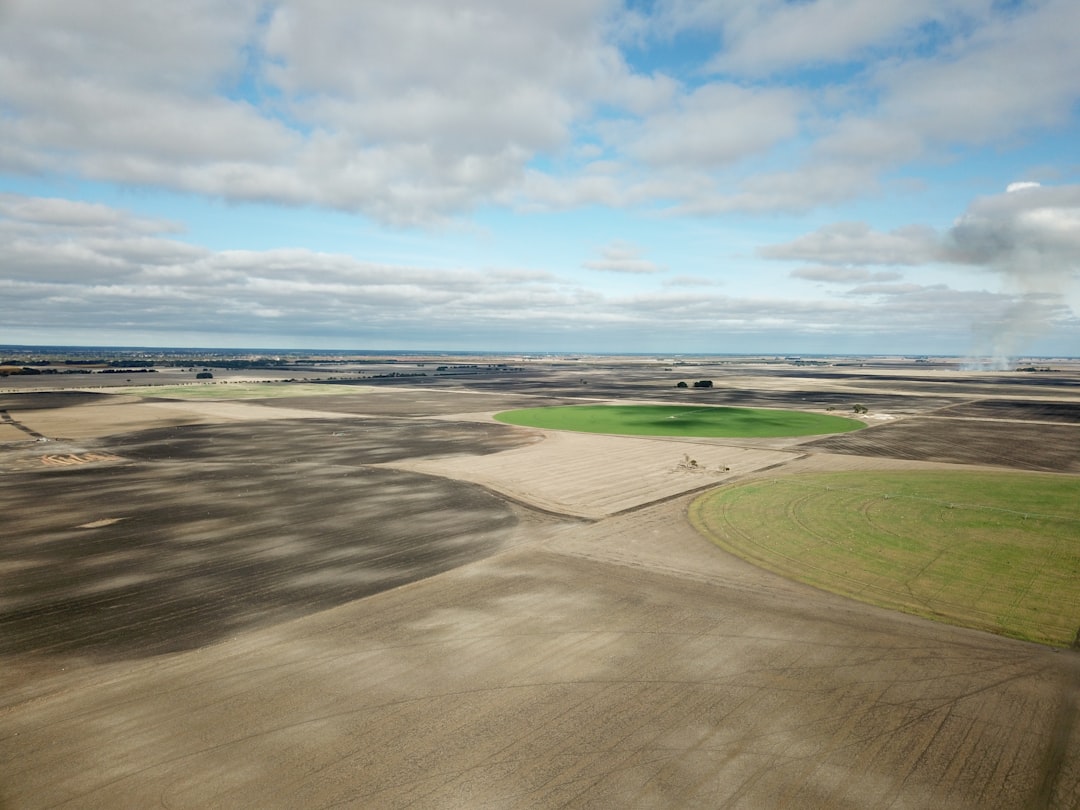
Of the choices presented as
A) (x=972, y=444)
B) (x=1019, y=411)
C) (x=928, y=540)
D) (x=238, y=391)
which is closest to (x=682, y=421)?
(x=972, y=444)

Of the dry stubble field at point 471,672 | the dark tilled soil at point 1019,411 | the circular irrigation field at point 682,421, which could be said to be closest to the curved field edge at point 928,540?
the dry stubble field at point 471,672

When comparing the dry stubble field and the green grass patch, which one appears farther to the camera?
the green grass patch

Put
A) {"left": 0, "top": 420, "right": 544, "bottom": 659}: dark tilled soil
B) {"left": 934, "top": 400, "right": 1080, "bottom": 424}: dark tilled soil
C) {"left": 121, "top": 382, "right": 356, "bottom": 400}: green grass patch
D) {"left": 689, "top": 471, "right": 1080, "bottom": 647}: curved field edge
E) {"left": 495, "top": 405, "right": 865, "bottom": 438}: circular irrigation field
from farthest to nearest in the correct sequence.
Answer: {"left": 121, "top": 382, "right": 356, "bottom": 400}: green grass patch
{"left": 934, "top": 400, "right": 1080, "bottom": 424}: dark tilled soil
{"left": 495, "top": 405, "right": 865, "bottom": 438}: circular irrigation field
{"left": 689, "top": 471, "right": 1080, "bottom": 647}: curved field edge
{"left": 0, "top": 420, "right": 544, "bottom": 659}: dark tilled soil

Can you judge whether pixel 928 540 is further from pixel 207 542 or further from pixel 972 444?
pixel 972 444

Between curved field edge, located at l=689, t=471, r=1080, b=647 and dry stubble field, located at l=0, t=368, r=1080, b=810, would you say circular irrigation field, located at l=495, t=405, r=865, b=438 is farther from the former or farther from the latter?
dry stubble field, located at l=0, t=368, r=1080, b=810

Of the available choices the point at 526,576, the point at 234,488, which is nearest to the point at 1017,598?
the point at 526,576

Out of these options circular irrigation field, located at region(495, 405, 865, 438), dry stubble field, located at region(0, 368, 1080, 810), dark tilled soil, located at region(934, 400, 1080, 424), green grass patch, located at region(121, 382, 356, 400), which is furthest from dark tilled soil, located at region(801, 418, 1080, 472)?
green grass patch, located at region(121, 382, 356, 400)

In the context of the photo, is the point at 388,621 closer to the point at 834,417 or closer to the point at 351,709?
the point at 351,709
